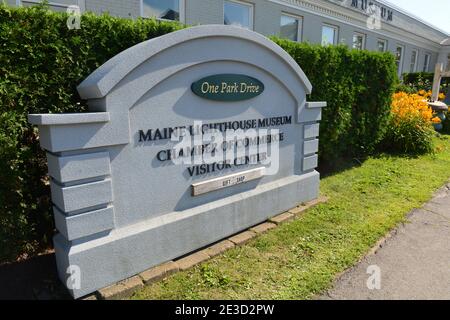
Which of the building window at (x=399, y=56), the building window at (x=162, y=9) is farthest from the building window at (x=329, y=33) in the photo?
the building window at (x=399, y=56)

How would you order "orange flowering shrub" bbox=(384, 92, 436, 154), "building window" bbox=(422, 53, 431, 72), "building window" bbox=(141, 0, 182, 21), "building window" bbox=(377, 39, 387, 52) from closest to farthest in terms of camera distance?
"building window" bbox=(141, 0, 182, 21), "orange flowering shrub" bbox=(384, 92, 436, 154), "building window" bbox=(377, 39, 387, 52), "building window" bbox=(422, 53, 431, 72)

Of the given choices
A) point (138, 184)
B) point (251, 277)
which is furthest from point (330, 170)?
point (138, 184)

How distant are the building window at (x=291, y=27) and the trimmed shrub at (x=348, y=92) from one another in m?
4.58

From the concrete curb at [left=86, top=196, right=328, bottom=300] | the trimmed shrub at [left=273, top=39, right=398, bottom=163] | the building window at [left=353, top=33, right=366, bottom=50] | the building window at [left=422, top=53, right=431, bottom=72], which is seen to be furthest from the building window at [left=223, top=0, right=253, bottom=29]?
the building window at [left=422, top=53, right=431, bottom=72]

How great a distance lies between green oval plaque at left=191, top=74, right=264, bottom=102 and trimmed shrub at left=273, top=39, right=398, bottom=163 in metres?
1.39

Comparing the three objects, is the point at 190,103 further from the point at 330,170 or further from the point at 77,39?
the point at 330,170

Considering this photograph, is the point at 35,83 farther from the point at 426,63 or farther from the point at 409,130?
the point at 426,63

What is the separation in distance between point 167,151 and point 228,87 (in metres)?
1.00

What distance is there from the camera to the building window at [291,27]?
35.4 ft

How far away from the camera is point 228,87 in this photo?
3516 millimetres

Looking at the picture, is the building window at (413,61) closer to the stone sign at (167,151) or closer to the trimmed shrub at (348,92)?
the trimmed shrub at (348,92)

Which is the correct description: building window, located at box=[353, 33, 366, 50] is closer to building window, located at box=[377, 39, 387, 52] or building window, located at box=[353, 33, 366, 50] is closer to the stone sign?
building window, located at box=[377, 39, 387, 52]

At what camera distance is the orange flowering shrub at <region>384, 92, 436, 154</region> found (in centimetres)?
798

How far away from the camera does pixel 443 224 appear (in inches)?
172
